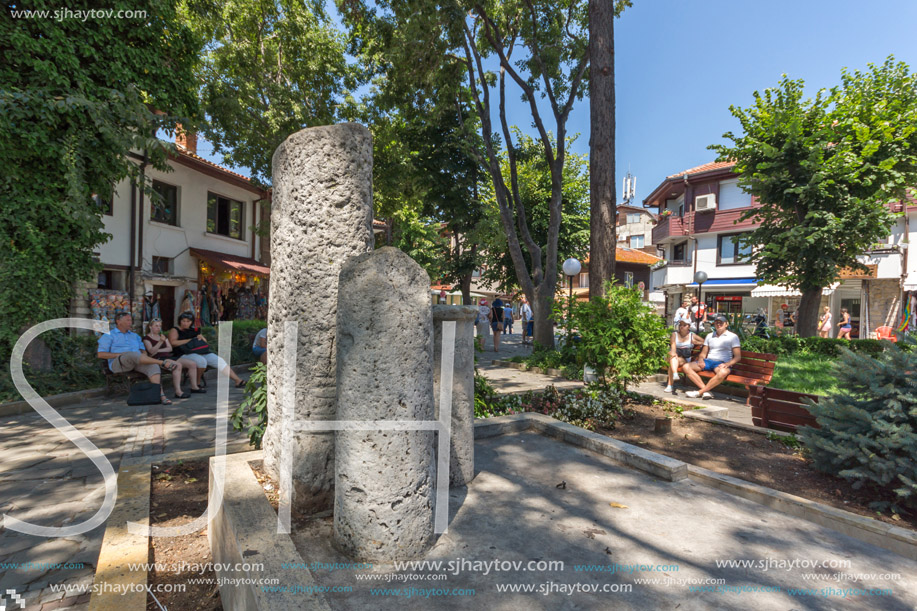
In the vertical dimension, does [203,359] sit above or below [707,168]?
below

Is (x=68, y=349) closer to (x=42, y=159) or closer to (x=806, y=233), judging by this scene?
(x=42, y=159)

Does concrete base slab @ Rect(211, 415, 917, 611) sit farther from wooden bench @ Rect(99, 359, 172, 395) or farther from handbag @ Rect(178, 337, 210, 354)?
handbag @ Rect(178, 337, 210, 354)

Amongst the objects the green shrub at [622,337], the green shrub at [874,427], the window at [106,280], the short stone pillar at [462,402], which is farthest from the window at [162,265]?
the green shrub at [874,427]

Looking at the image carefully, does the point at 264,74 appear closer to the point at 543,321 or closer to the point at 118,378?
the point at 118,378

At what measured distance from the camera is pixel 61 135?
26.5 ft

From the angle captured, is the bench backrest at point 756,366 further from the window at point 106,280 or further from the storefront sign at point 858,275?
the storefront sign at point 858,275

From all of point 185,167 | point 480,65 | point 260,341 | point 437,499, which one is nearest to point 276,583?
point 437,499

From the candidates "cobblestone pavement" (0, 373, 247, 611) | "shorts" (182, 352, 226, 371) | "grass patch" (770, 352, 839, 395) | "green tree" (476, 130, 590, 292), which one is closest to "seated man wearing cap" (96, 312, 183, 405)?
"cobblestone pavement" (0, 373, 247, 611)

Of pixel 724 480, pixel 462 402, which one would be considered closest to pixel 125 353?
pixel 462 402

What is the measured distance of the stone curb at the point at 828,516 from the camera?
9.82 ft

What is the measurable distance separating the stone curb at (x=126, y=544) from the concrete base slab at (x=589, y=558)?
0.44 m

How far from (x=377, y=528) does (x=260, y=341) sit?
7072mm

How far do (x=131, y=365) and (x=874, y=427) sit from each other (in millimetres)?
9423

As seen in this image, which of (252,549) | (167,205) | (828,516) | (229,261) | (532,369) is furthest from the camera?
(229,261)
